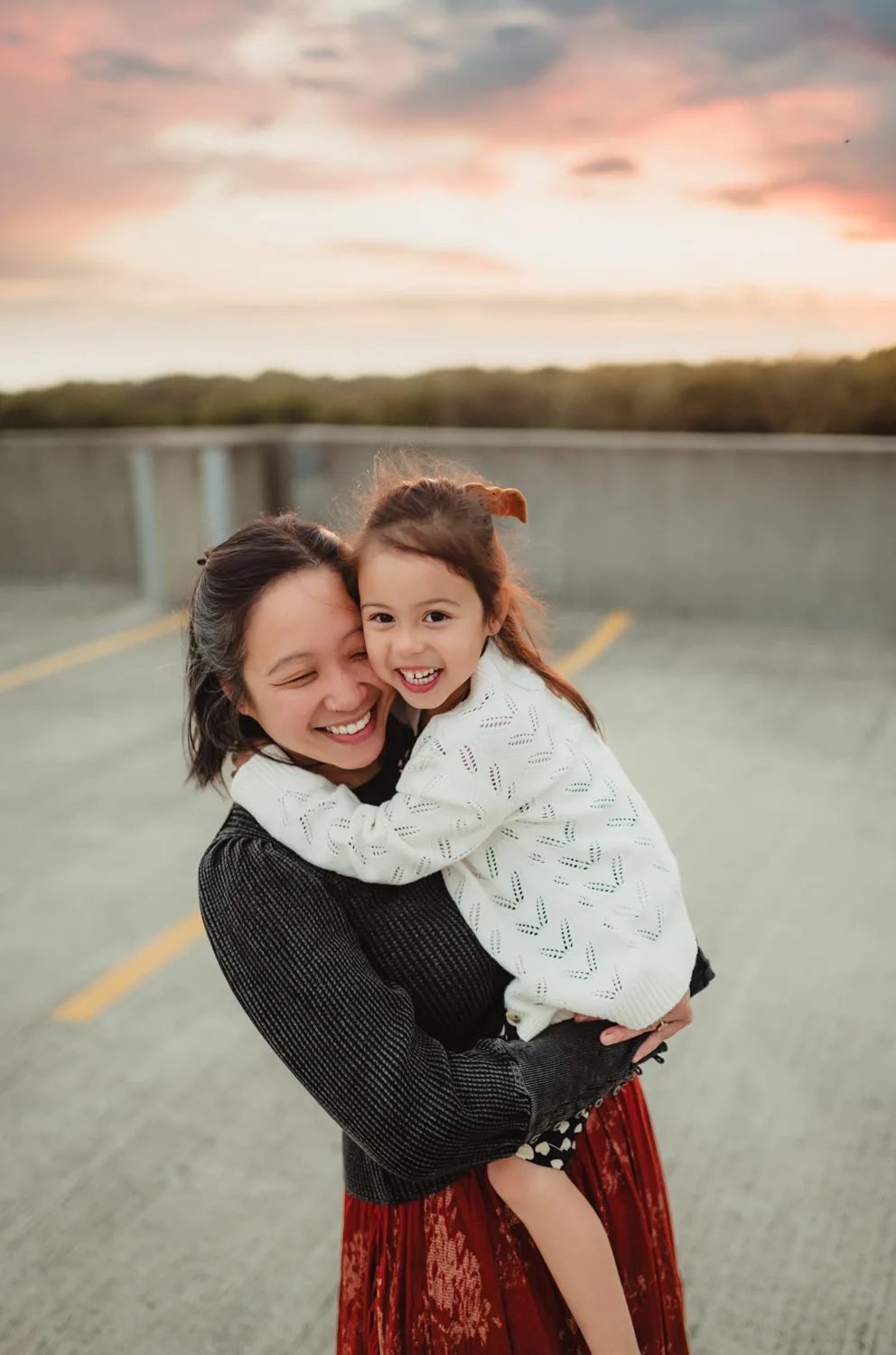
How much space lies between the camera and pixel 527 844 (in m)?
1.70

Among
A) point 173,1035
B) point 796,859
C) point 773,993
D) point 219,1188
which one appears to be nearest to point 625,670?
point 796,859

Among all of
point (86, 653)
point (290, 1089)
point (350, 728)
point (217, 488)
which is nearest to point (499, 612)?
point (350, 728)

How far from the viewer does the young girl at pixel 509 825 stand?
1577mm

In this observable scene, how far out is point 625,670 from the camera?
755 centimetres

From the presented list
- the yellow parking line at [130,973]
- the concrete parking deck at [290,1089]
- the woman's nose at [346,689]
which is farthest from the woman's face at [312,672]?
the yellow parking line at [130,973]

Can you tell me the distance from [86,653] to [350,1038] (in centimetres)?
726

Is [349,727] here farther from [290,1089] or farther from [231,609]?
[290,1089]

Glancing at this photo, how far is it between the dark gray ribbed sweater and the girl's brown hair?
0.44 meters

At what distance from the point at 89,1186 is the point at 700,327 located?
393 inches

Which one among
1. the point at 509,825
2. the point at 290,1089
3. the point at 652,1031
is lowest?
the point at 290,1089

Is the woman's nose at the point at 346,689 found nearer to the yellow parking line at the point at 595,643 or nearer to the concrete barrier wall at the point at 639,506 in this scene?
the yellow parking line at the point at 595,643

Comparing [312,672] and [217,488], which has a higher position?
[312,672]

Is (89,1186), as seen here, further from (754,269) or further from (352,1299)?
(754,269)

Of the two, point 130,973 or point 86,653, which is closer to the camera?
point 130,973
